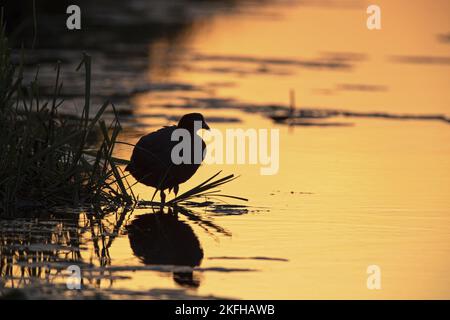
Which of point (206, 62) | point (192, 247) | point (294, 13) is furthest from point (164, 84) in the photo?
point (294, 13)

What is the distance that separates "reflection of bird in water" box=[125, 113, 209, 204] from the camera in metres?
12.1

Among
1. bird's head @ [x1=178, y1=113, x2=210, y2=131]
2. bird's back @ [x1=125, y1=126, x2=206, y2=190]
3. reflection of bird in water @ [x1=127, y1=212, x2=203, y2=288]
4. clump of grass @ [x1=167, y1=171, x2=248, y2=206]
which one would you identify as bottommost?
reflection of bird in water @ [x1=127, y1=212, x2=203, y2=288]

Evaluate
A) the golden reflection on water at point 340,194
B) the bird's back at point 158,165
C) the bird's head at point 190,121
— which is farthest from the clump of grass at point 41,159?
the golden reflection on water at point 340,194

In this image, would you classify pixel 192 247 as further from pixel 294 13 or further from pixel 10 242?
pixel 294 13

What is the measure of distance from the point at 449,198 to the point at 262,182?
78.7 inches

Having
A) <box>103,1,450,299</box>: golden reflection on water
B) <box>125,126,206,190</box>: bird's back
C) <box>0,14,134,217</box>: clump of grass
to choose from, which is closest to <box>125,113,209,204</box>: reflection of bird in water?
<box>125,126,206,190</box>: bird's back

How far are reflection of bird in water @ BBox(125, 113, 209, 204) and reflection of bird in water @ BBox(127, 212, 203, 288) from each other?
512 mm

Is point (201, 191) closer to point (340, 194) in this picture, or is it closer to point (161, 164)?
point (161, 164)

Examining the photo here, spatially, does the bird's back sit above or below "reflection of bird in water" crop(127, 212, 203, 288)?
above

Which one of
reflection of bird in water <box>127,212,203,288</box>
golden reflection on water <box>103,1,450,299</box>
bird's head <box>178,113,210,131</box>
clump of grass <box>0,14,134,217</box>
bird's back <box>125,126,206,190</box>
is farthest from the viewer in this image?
bird's head <box>178,113,210,131</box>

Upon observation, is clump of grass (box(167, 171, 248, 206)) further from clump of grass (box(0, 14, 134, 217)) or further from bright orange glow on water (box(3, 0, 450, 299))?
clump of grass (box(0, 14, 134, 217))

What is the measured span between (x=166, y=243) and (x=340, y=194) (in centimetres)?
299

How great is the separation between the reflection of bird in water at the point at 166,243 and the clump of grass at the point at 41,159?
1.98 feet

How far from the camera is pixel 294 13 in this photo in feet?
136
